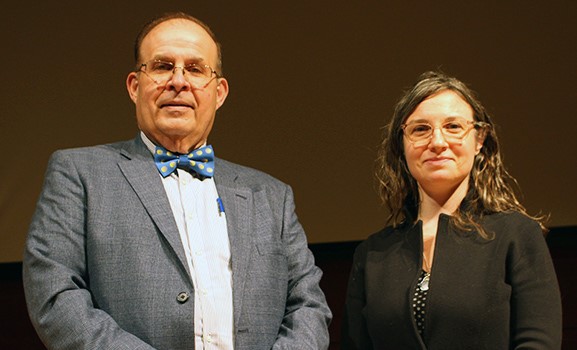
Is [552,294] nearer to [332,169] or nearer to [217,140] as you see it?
[332,169]

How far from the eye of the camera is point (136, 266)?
7.39 ft

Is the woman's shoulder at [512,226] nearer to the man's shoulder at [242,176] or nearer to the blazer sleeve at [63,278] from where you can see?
the man's shoulder at [242,176]

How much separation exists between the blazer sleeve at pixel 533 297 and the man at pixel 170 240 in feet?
1.76

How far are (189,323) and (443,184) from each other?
0.89 meters

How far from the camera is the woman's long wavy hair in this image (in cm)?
260

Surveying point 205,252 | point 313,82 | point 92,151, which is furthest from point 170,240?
point 313,82

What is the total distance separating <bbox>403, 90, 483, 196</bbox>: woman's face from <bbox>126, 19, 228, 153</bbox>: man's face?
642mm

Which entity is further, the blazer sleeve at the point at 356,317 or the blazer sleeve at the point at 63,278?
the blazer sleeve at the point at 356,317

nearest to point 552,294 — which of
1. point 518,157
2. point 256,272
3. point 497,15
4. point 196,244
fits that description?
point 256,272

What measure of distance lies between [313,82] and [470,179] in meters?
Answer: 1.84

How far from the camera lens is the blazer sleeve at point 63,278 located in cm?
211

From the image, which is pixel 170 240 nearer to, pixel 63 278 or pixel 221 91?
pixel 63 278

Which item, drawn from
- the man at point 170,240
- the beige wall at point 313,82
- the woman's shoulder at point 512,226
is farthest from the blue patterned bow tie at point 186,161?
the beige wall at point 313,82

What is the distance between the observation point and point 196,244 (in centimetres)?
235
